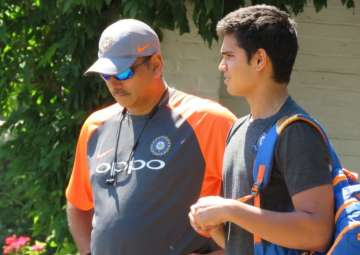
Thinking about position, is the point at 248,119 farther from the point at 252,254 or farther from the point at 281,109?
the point at 252,254

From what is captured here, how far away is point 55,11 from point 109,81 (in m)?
2.05

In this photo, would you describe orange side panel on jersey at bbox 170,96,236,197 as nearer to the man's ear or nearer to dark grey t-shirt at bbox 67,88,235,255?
dark grey t-shirt at bbox 67,88,235,255

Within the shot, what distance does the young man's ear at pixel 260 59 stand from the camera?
2609 mm

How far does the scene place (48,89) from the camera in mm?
5500

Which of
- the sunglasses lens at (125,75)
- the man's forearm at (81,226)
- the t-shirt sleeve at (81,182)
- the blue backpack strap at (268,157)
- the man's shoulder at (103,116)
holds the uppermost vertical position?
the sunglasses lens at (125,75)

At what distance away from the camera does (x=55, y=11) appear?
17.1 feet

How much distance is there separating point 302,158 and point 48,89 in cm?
331

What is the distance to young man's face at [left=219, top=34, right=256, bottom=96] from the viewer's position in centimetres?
264

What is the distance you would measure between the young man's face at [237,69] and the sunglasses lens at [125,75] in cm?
62

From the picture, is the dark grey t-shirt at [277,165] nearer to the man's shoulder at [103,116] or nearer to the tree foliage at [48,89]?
the man's shoulder at [103,116]

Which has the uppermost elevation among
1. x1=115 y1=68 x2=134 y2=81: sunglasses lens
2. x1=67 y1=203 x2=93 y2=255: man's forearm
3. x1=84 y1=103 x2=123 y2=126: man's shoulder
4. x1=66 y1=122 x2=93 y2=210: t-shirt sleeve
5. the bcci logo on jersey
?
x1=115 y1=68 x2=134 y2=81: sunglasses lens

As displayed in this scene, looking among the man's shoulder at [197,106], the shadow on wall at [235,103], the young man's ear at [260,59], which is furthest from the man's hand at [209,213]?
the shadow on wall at [235,103]

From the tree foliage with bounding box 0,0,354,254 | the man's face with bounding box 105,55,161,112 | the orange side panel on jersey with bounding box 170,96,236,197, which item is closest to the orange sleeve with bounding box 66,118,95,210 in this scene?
the man's face with bounding box 105,55,161,112

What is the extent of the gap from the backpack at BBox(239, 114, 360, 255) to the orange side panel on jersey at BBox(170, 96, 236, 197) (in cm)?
63
